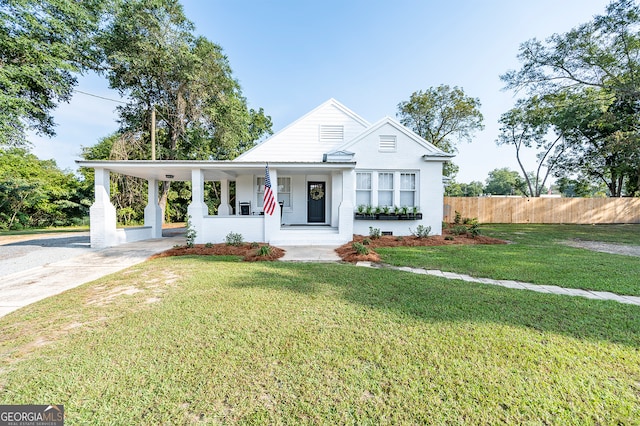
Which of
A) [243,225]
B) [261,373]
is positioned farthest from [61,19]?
[261,373]

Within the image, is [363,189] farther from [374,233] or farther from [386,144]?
[386,144]

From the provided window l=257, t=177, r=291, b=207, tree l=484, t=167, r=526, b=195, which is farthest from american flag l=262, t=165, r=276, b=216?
tree l=484, t=167, r=526, b=195

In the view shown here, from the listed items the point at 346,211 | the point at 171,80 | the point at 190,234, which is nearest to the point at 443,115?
the point at 346,211

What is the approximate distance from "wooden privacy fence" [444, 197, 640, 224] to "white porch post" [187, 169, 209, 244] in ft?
60.6

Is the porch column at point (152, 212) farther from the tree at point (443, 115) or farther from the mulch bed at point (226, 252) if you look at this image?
the tree at point (443, 115)

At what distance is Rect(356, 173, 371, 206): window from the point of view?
37.6 feet

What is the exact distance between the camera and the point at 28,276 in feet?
18.7

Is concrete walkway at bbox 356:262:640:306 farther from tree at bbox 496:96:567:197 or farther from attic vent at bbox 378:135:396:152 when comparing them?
tree at bbox 496:96:567:197

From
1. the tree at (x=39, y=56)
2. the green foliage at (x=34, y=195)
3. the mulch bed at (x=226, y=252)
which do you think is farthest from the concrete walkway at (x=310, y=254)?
the green foliage at (x=34, y=195)

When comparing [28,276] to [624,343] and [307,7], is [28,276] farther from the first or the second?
[307,7]

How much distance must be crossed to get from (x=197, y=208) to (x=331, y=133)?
7.92 metres

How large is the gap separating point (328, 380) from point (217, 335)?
1.49 meters

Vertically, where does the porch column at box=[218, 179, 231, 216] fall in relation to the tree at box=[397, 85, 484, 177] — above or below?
below

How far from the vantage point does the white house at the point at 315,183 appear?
954 centimetres
